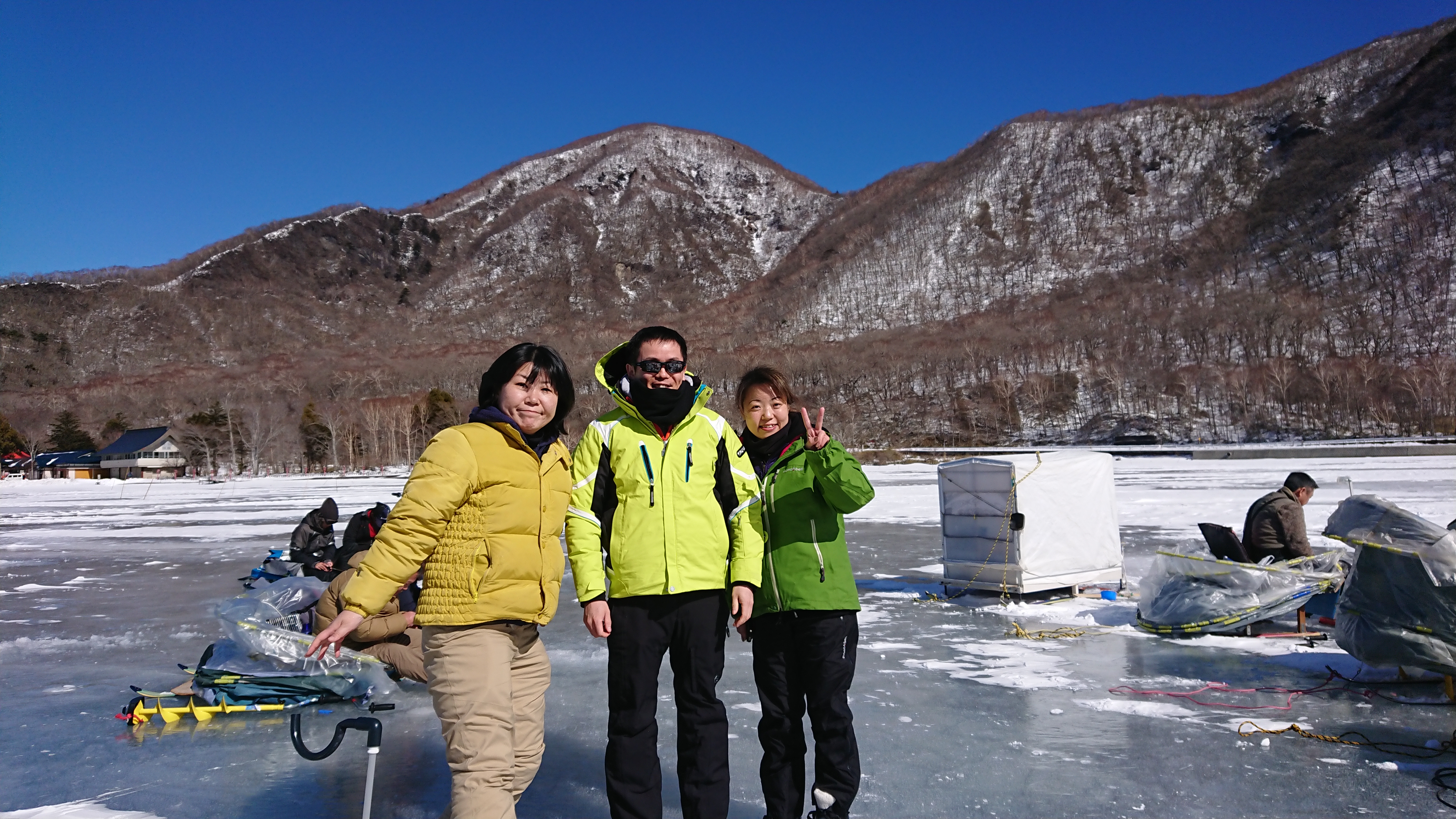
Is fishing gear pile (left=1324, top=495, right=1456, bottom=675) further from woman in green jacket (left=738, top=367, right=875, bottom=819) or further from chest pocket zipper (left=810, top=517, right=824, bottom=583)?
chest pocket zipper (left=810, top=517, right=824, bottom=583)

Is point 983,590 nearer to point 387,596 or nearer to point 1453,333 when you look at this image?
point 387,596

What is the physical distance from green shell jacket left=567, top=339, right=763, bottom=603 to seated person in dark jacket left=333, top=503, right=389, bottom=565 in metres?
4.74

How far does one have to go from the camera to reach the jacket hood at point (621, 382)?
9.60 feet

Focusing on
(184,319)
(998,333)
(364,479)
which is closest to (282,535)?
(364,479)

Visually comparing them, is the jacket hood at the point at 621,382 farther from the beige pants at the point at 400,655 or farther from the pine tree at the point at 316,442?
the pine tree at the point at 316,442

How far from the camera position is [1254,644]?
6.31m

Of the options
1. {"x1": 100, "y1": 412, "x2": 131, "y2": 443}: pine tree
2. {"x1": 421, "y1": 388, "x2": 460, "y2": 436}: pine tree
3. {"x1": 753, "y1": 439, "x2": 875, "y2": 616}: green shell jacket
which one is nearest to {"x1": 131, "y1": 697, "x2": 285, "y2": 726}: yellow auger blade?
{"x1": 753, "y1": 439, "x2": 875, "y2": 616}: green shell jacket

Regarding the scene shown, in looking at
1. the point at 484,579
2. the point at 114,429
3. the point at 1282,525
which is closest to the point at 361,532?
the point at 484,579

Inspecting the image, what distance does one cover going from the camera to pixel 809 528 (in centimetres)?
326

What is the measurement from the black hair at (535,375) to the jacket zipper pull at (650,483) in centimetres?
32

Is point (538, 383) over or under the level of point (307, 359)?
under

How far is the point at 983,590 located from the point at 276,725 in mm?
7233

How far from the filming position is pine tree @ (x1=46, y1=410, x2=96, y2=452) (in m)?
81.1

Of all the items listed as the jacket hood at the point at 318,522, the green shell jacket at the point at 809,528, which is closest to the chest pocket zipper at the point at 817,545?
the green shell jacket at the point at 809,528
